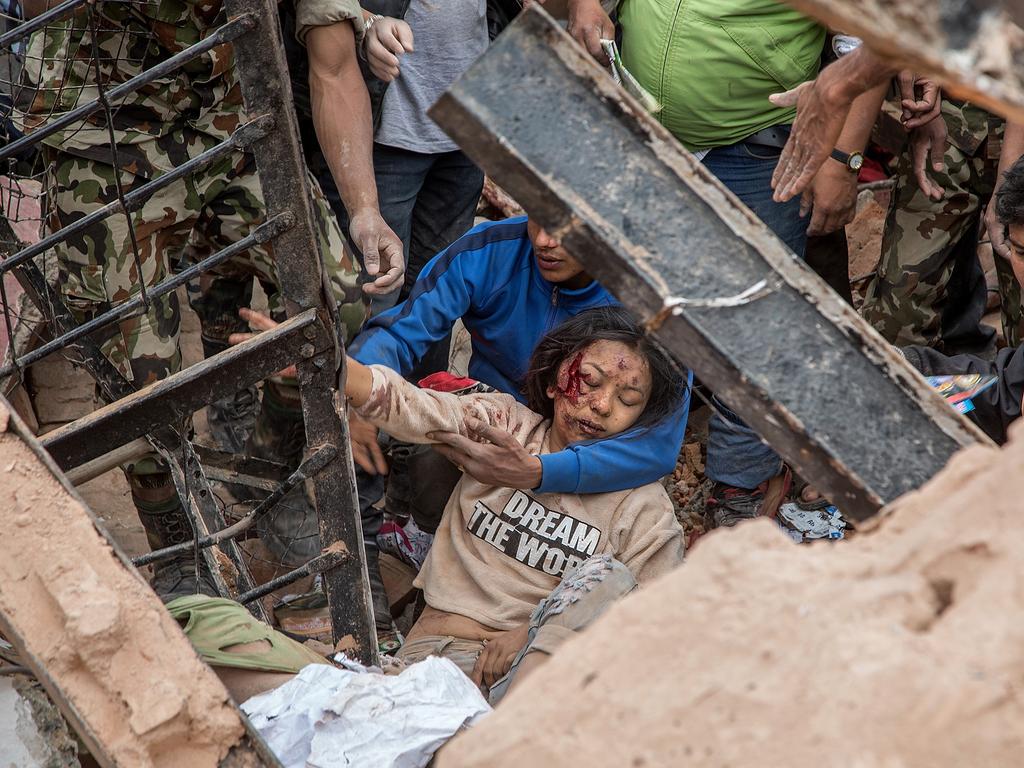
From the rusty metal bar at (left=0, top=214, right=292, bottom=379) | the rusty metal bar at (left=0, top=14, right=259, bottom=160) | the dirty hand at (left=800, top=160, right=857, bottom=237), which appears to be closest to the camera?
the rusty metal bar at (left=0, top=14, right=259, bottom=160)

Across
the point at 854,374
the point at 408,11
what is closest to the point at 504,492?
the point at 408,11

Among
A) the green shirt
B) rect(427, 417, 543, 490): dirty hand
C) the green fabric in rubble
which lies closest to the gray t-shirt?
the green shirt

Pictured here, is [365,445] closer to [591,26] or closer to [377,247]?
[377,247]

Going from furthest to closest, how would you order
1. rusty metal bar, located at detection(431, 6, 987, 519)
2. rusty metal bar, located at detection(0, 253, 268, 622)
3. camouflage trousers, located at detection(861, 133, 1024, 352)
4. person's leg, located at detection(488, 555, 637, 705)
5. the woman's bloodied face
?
1. camouflage trousers, located at detection(861, 133, 1024, 352)
2. the woman's bloodied face
3. rusty metal bar, located at detection(0, 253, 268, 622)
4. person's leg, located at detection(488, 555, 637, 705)
5. rusty metal bar, located at detection(431, 6, 987, 519)

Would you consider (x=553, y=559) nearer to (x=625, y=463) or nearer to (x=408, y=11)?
(x=625, y=463)

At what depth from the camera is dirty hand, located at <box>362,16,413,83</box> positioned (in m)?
2.75

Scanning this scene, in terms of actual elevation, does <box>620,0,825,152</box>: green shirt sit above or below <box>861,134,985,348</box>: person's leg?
above

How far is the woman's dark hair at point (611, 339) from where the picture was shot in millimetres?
2762

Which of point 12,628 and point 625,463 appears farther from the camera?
point 625,463

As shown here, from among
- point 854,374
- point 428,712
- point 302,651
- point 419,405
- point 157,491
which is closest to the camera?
point 854,374

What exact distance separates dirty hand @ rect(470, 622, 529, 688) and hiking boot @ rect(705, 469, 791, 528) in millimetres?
1122

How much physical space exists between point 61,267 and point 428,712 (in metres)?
1.55

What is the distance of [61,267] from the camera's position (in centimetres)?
265

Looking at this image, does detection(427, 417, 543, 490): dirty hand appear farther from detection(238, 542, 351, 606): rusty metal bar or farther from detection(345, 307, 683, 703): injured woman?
detection(238, 542, 351, 606): rusty metal bar
